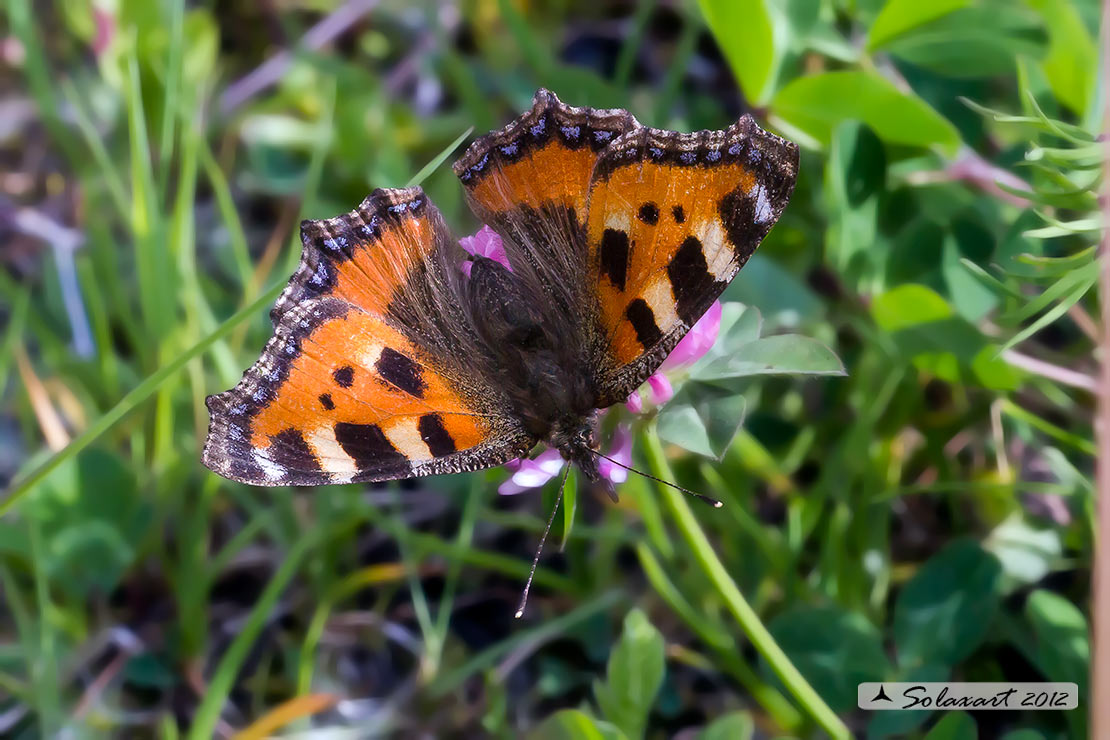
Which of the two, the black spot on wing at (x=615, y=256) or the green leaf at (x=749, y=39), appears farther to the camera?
the green leaf at (x=749, y=39)

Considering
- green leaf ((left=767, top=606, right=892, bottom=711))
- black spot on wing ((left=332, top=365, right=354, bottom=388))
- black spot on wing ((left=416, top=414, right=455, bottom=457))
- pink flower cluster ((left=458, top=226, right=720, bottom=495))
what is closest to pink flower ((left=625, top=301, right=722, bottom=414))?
pink flower cluster ((left=458, top=226, right=720, bottom=495))

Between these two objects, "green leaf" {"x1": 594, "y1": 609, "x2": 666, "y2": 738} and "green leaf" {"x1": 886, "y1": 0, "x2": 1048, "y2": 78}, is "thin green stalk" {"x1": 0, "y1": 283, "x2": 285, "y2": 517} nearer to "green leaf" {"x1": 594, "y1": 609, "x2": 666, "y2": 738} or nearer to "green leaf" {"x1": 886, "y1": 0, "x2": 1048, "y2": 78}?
"green leaf" {"x1": 594, "y1": 609, "x2": 666, "y2": 738}

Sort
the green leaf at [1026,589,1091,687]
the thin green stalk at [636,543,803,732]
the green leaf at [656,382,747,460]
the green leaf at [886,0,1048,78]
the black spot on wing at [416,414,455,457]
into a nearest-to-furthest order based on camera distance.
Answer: the green leaf at [656,382,747,460] → the black spot on wing at [416,414,455,457] → the green leaf at [1026,589,1091,687] → the thin green stalk at [636,543,803,732] → the green leaf at [886,0,1048,78]

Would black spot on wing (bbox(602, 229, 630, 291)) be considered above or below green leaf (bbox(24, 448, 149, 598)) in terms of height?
above

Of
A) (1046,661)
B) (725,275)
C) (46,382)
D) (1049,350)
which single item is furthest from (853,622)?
(46,382)

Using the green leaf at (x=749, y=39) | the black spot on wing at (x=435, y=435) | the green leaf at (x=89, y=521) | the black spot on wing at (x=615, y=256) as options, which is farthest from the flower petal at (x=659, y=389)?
the green leaf at (x=89, y=521)

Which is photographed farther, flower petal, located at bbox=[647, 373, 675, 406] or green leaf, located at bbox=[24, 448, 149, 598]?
green leaf, located at bbox=[24, 448, 149, 598]

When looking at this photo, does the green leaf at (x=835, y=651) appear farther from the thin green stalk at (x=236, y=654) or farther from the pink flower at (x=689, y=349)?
the thin green stalk at (x=236, y=654)

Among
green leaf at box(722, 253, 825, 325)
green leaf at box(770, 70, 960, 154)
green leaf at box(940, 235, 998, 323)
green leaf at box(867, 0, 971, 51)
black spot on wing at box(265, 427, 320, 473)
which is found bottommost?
black spot on wing at box(265, 427, 320, 473)
